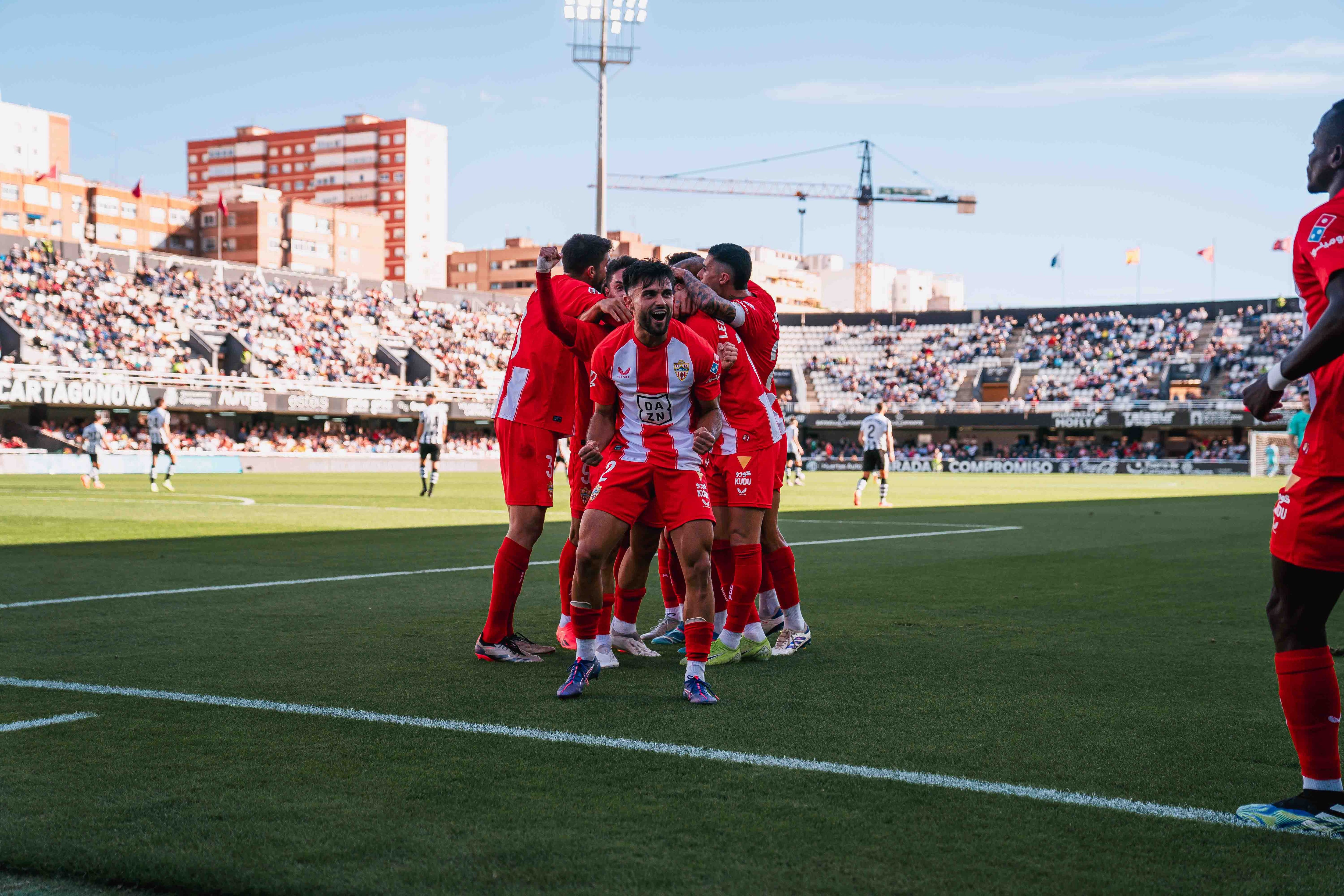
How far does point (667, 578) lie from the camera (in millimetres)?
7484

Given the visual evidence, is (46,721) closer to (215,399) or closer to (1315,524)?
(1315,524)

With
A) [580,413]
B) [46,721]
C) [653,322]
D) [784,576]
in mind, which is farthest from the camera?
[784,576]

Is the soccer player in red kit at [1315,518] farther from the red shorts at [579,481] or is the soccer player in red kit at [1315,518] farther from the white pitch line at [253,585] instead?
the white pitch line at [253,585]

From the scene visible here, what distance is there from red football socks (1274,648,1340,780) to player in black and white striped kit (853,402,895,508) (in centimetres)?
2011

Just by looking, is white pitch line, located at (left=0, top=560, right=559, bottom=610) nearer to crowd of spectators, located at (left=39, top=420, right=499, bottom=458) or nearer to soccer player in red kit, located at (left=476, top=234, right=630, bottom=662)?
soccer player in red kit, located at (left=476, top=234, right=630, bottom=662)

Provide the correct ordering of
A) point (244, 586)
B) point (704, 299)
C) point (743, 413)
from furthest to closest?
point (244, 586)
point (743, 413)
point (704, 299)

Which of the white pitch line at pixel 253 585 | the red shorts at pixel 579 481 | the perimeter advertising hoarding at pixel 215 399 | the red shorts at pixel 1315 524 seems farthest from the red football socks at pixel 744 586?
the perimeter advertising hoarding at pixel 215 399

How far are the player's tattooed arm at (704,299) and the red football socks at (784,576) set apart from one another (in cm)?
161

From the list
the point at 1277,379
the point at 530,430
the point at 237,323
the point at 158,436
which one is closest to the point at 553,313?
the point at 530,430

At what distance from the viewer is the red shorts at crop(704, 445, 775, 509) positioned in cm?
645

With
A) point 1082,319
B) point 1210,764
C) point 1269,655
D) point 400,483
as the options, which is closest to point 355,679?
point 1210,764

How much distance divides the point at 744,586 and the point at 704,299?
1.50 metres

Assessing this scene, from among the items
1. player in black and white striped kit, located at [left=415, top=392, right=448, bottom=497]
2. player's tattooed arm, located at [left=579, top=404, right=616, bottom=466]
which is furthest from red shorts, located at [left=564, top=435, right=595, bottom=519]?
player in black and white striped kit, located at [left=415, top=392, right=448, bottom=497]

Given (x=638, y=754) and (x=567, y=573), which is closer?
(x=638, y=754)
